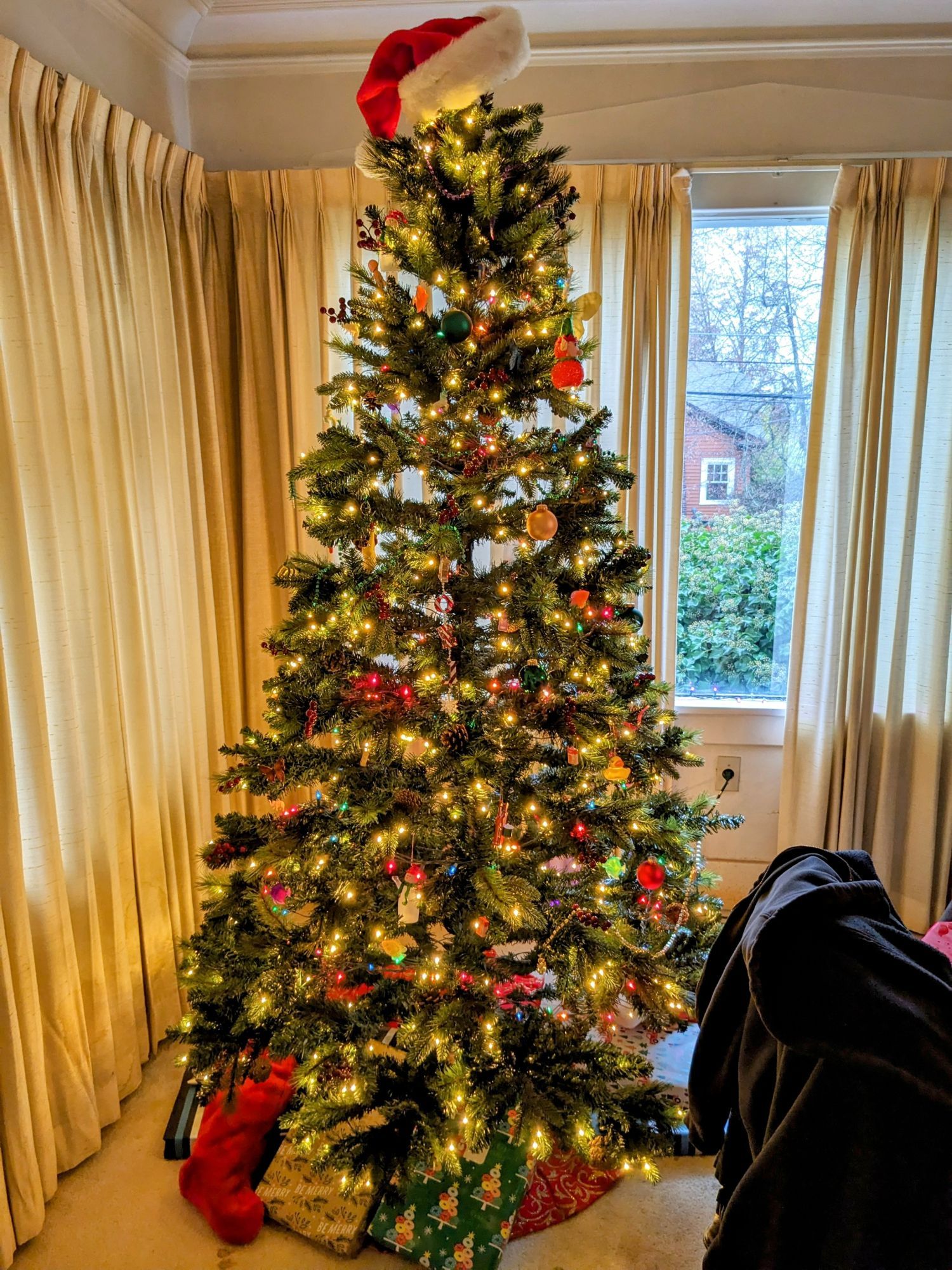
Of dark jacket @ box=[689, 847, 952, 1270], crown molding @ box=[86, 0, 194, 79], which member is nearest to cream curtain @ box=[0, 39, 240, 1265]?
crown molding @ box=[86, 0, 194, 79]

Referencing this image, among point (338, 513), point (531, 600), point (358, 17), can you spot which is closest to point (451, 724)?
point (531, 600)

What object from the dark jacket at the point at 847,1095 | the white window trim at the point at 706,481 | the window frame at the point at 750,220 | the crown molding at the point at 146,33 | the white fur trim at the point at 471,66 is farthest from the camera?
the white window trim at the point at 706,481

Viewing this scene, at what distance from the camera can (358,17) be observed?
2283 millimetres

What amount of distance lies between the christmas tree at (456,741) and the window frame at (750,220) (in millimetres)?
1104

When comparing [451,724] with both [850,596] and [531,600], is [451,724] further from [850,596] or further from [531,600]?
[850,596]

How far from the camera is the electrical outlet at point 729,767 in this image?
9.21 ft

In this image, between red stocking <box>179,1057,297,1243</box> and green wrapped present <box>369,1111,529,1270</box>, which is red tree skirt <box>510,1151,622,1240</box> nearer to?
green wrapped present <box>369,1111,529,1270</box>

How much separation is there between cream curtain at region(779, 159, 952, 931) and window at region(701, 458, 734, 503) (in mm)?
288

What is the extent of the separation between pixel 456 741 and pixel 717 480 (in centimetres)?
165

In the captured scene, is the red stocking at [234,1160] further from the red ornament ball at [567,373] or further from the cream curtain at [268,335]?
the red ornament ball at [567,373]

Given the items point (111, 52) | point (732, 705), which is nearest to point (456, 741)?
point (732, 705)

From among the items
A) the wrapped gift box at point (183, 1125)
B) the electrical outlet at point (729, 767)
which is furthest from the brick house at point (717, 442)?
the wrapped gift box at point (183, 1125)

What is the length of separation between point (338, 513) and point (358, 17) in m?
1.71

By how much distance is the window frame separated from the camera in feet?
7.99
